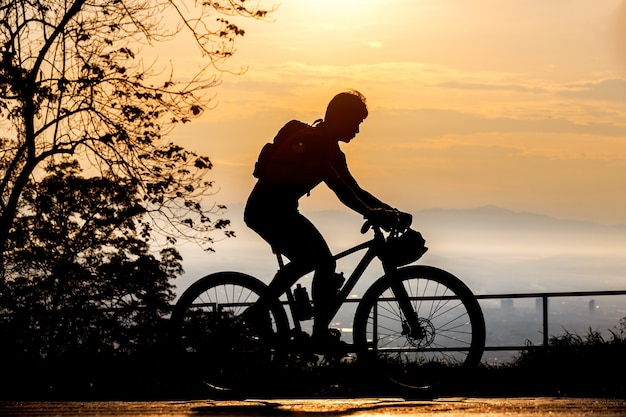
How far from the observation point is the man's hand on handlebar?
8477mm

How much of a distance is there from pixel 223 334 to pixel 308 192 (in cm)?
137

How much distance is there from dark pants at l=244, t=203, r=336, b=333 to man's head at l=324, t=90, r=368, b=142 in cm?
67

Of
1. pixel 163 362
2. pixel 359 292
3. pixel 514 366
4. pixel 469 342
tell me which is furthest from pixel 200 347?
pixel 514 366

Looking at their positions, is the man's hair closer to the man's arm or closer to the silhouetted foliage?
the man's arm

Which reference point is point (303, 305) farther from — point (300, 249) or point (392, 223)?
point (392, 223)

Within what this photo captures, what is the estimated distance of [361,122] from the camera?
8.54 metres

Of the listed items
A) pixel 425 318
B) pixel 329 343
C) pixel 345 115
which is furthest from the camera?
pixel 425 318

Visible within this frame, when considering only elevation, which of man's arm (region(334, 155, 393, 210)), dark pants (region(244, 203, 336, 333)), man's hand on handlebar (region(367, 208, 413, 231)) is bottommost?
dark pants (region(244, 203, 336, 333))

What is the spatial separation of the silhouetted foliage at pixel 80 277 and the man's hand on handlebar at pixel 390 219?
A: 14.1 ft

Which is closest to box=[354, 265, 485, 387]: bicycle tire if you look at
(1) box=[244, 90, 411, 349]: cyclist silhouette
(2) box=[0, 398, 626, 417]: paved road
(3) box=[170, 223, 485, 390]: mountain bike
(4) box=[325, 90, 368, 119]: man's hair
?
(3) box=[170, 223, 485, 390]: mountain bike

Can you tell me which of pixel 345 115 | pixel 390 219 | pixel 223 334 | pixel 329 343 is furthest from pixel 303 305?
pixel 345 115

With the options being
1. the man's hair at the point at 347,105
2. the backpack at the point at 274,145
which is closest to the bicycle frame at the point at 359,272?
the backpack at the point at 274,145

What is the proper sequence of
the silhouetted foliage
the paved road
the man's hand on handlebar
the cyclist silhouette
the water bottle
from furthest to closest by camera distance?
the silhouetted foliage
the water bottle
the man's hand on handlebar
the cyclist silhouette
the paved road

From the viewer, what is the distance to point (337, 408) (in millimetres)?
7754
